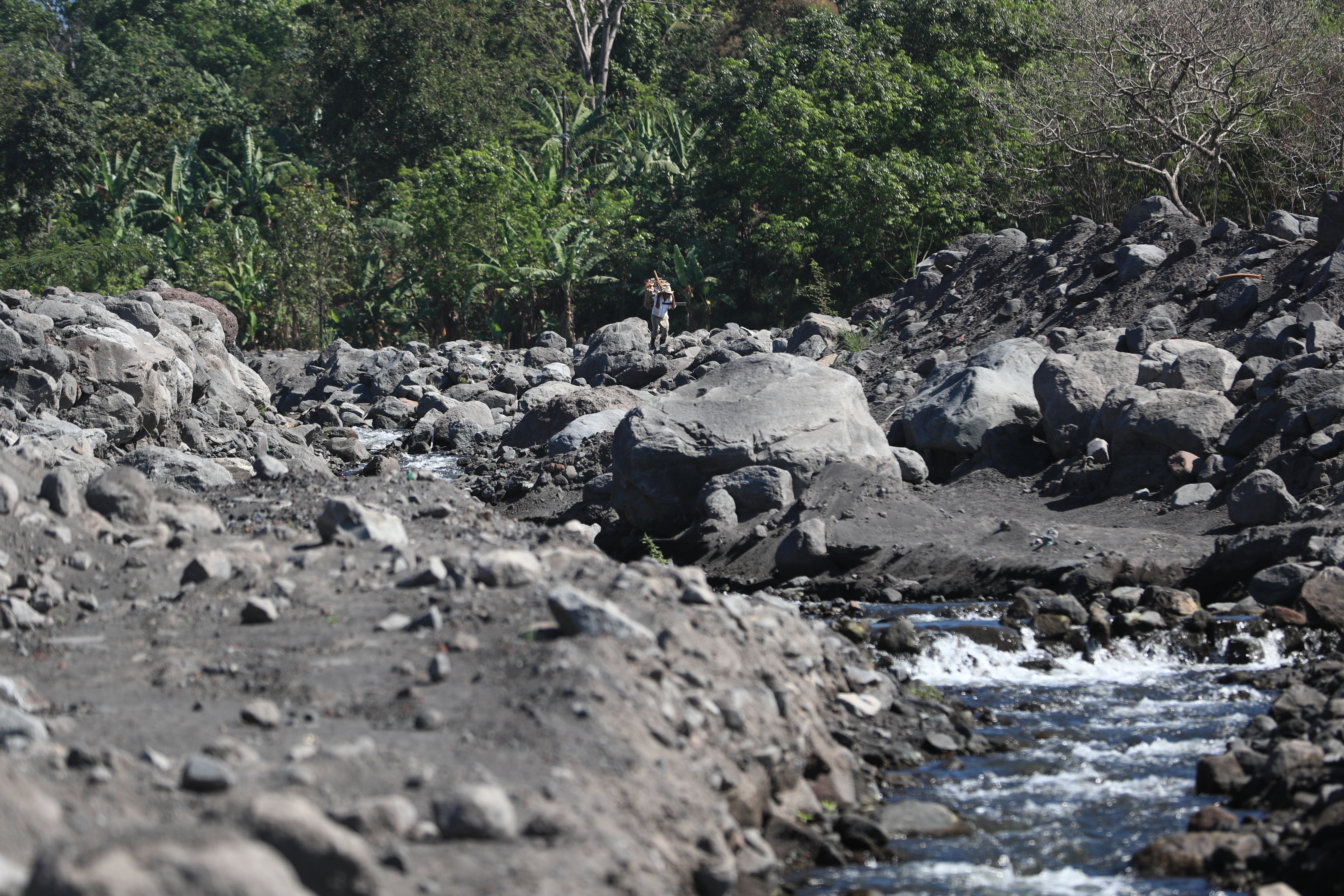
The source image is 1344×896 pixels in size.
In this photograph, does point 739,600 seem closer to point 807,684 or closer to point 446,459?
point 807,684

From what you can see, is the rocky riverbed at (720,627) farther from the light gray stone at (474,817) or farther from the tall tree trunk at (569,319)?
the tall tree trunk at (569,319)

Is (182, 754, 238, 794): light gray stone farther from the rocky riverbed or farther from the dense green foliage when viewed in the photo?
the dense green foliage

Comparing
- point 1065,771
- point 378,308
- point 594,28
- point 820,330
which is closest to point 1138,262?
point 820,330

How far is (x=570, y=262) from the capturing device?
4075 cm

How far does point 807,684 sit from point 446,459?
17.1m

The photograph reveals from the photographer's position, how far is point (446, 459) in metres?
25.3

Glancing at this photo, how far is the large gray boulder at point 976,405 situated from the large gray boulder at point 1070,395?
0.40 meters

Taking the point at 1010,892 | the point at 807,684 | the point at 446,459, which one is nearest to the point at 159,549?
the point at 807,684

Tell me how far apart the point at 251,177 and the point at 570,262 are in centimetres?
1441

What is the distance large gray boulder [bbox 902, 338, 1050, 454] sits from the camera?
1905 centimetres

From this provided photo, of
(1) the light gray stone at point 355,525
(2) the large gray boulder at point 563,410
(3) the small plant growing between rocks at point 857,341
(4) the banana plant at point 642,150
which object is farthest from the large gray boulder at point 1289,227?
(4) the banana plant at point 642,150

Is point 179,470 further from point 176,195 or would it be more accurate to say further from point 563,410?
point 176,195

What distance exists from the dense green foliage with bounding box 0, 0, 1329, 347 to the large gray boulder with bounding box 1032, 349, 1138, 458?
51.1ft

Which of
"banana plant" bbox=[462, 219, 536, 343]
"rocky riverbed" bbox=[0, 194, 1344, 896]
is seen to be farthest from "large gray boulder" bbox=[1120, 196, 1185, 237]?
"banana plant" bbox=[462, 219, 536, 343]
